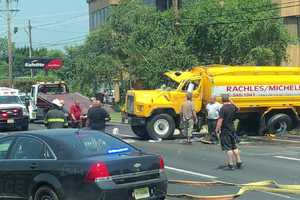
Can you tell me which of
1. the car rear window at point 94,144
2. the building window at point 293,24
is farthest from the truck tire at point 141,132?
the building window at point 293,24

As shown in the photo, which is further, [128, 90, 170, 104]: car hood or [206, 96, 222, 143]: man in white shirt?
[128, 90, 170, 104]: car hood

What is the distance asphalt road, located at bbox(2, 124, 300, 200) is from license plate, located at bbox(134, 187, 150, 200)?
254 cm

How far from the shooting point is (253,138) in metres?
26.0

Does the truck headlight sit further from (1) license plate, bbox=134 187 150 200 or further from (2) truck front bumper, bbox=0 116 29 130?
(1) license plate, bbox=134 187 150 200

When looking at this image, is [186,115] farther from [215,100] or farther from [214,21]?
[214,21]

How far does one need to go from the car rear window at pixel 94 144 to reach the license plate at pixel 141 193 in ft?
2.29

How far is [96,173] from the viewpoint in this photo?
357 inches

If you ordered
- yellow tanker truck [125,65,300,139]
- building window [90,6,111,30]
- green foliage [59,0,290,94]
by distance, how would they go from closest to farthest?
yellow tanker truck [125,65,300,139] < green foliage [59,0,290,94] < building window [90,6,111,30]

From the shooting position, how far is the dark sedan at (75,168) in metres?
9.12

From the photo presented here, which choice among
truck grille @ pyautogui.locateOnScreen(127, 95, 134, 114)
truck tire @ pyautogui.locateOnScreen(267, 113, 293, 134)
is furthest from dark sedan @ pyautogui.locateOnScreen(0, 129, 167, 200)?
truck tire @ pyautogui.locateOnScreen(267, 113, 293, 134)

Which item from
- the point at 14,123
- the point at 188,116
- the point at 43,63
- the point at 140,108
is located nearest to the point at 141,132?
the point at 140,108

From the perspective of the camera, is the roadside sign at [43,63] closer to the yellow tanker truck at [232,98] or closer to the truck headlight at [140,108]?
the yellow tanker truck at [232,98]

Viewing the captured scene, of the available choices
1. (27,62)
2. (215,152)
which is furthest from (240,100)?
(27,62)

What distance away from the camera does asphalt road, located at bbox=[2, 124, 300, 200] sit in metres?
12.6
